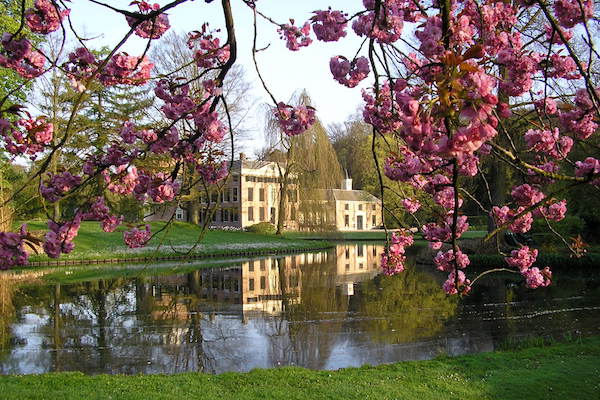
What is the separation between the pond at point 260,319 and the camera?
6.85 meters

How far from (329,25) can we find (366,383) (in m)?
3.59

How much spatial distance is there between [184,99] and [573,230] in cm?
1874

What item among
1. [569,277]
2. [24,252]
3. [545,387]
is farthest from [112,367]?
[569,277]

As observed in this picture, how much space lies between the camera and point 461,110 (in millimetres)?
1398

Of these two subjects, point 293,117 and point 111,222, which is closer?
point 293,117

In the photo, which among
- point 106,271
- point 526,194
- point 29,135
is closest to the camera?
point 29,135

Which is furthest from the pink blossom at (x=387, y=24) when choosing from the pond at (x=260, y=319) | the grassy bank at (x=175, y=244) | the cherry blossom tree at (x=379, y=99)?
the grassy bank at (x=175, y=244)

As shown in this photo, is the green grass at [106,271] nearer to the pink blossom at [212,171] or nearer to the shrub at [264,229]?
the pink blossom at [212,171]

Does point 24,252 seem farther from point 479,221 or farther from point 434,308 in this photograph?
point 479,221

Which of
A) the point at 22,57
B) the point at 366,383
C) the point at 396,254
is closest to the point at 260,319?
the point at 366,383

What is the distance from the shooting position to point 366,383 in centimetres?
517

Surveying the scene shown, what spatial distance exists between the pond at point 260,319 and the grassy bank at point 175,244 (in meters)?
4.59

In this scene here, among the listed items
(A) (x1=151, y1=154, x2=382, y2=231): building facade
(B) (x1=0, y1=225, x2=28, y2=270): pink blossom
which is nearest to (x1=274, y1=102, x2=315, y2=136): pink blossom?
(B) (x1=0, y1=225, x2=28, y2=270): pink blossom

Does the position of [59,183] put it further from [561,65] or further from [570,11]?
[561,65]
